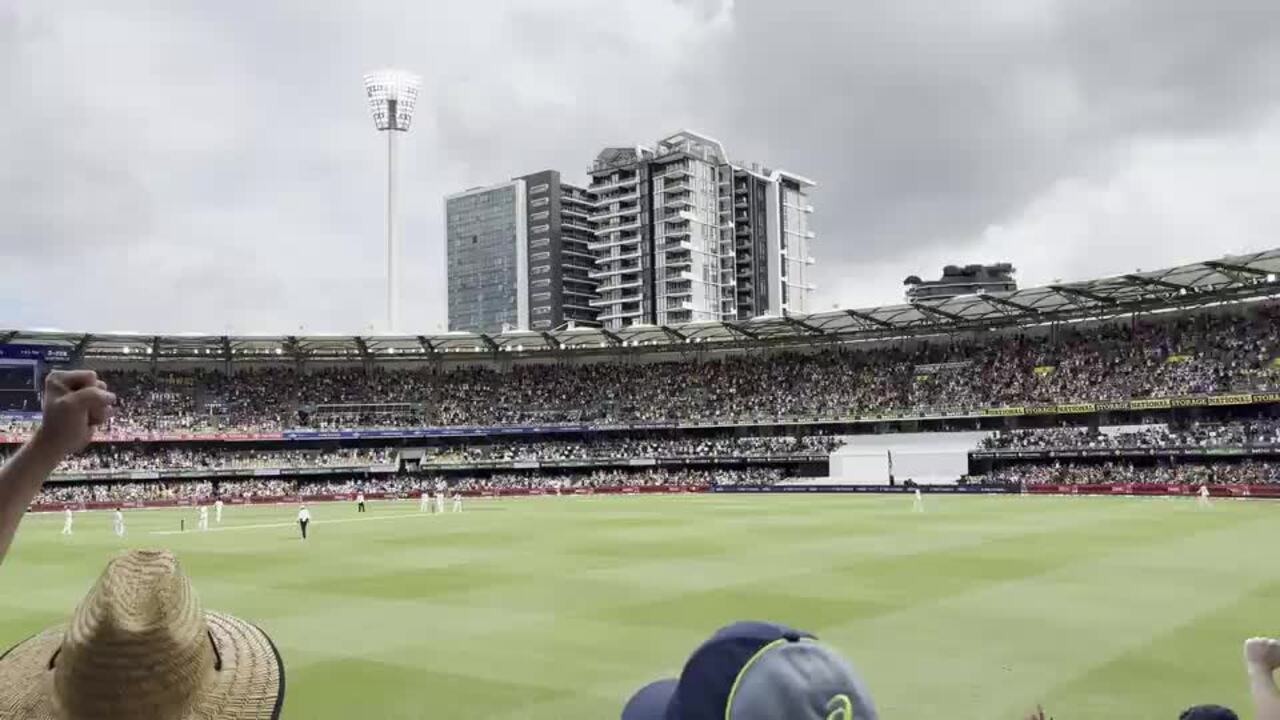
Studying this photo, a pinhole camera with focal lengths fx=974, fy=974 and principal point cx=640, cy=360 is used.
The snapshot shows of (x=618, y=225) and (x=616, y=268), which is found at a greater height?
(x=618, y=225)

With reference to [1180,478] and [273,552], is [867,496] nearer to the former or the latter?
[1180,478]

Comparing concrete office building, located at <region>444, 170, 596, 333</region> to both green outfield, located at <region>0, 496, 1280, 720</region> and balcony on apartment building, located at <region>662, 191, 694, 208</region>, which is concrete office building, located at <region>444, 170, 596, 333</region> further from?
green outfield, located at <region>0, 496, 1280, 720</region>

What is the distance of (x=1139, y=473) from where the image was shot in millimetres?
56500

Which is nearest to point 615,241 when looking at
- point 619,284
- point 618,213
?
point 618,213

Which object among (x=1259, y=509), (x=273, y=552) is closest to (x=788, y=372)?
(x=1259, y=509)

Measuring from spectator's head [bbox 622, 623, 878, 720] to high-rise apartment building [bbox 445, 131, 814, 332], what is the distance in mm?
118073

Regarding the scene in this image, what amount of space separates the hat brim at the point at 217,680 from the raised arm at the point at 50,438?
32 cm

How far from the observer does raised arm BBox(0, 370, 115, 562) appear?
2.50 metres

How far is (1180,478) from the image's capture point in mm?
53938

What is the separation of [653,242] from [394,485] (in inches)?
2613

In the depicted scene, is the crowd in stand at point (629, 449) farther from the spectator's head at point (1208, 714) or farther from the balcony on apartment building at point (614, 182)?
the spectator's head at point (1208, 714)

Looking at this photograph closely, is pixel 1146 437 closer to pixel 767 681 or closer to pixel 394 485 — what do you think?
pixel 394 485

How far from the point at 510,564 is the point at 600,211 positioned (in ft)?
375

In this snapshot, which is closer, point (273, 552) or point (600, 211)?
point (273, 552)
